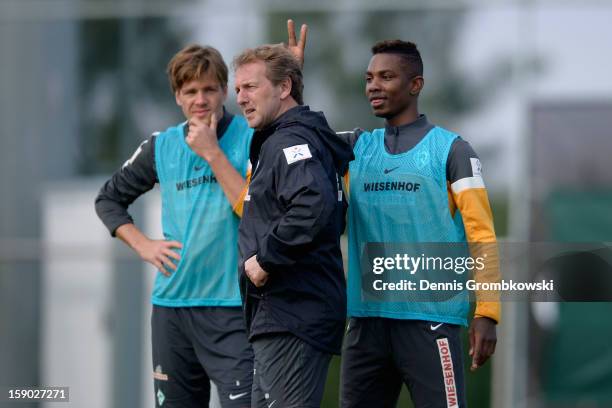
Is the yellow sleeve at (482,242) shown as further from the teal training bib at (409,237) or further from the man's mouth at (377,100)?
the man's mouth at (377,100)

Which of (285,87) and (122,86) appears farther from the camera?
(122,86)

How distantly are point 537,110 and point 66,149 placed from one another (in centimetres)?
470

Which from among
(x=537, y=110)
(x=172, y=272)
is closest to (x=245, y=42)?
(x=537, y=110)

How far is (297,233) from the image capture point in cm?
400

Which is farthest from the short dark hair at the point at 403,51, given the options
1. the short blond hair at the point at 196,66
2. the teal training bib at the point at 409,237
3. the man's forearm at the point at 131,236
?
the man's forearm at the point at 131,236

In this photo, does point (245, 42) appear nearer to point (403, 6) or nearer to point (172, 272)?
point (403, 6)

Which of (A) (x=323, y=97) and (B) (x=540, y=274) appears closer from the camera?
(B) (x=540, y=274)

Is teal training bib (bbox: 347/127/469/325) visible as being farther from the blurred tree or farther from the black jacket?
the blurred tree

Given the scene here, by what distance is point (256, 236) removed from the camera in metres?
4.17

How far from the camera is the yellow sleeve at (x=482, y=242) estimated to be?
4.36m

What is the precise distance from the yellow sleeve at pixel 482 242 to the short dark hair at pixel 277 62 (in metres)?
0.81

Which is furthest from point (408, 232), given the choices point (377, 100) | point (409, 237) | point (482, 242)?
point (377, 100)

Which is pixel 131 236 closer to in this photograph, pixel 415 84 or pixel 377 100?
pixel 377 100

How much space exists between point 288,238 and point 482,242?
862mm
